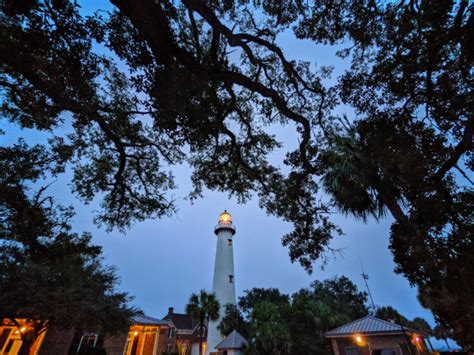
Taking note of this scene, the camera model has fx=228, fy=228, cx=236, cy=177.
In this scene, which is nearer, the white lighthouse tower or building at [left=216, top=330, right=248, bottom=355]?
building at [left=216, top=330, right=248, bottom=355]

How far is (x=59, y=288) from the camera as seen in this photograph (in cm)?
945

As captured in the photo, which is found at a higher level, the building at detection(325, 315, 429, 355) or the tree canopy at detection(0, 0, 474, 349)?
the tree canopy at detection(0, 0, 474, 349)

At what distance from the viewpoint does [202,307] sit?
60.2ft

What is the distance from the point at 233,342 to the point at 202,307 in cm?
367

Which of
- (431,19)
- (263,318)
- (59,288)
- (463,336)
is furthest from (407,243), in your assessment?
(263,318)

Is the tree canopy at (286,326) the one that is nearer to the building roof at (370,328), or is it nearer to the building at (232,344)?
the building at (232,344)

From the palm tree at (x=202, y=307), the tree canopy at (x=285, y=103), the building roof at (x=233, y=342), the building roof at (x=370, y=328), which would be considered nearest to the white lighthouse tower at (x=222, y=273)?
the building roof at (x=233, y=342)

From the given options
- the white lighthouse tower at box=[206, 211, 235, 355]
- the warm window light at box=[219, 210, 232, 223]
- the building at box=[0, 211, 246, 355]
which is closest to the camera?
the building at box=[0, 211, 246, 355]

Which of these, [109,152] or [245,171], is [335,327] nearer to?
[245,171]

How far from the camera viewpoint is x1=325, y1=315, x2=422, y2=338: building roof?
14086 millimetres

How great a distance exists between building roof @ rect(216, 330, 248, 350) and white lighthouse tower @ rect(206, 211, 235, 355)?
202cm

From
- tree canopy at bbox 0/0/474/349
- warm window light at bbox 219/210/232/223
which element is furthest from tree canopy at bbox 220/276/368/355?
tree canopy at bbox 0/0/474/349

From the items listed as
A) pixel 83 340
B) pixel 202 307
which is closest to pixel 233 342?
pixel 202 307

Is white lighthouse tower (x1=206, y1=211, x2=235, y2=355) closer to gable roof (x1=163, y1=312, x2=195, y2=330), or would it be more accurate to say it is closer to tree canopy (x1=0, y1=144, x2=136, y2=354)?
tree canopy (x1=0, y1=144, x2=136, y2=354)
